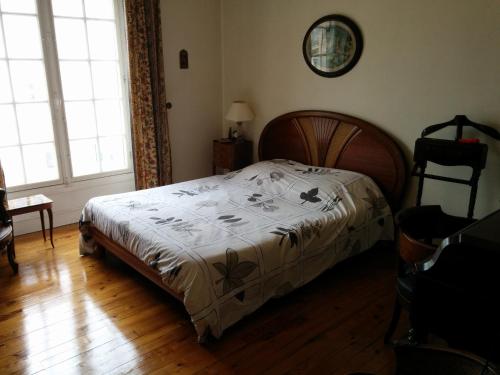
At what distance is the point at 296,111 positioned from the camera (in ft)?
12.4

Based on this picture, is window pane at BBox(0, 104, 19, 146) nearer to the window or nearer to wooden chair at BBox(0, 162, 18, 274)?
the window

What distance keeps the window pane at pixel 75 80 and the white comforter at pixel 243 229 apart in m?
1.27

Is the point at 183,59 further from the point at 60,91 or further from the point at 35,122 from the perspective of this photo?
the point at 35,122

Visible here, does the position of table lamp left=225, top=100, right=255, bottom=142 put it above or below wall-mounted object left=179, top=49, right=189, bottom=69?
below

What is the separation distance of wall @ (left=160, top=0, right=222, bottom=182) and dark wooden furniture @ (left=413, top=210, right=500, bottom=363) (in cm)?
348

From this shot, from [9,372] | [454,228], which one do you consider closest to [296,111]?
[454,228]

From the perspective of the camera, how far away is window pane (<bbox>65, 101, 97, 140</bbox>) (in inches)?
145

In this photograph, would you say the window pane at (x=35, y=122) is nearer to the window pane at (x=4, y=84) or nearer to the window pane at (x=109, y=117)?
the window pane at (x=4, y=84)

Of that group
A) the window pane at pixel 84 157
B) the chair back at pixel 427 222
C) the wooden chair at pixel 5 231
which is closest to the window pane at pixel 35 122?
the window pane at pixel 84 157

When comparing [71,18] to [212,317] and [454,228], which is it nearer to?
[212,317]

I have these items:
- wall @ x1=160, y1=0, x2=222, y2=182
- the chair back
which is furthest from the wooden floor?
wall @ x1=160, y1=0, x2=222, y2=182

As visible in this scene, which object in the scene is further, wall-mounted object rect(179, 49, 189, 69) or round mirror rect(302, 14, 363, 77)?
wall-mounted object rect(179, 49, 189, 69)

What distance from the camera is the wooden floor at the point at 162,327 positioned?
1951mm

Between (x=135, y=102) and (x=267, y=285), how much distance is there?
8.06 feet
